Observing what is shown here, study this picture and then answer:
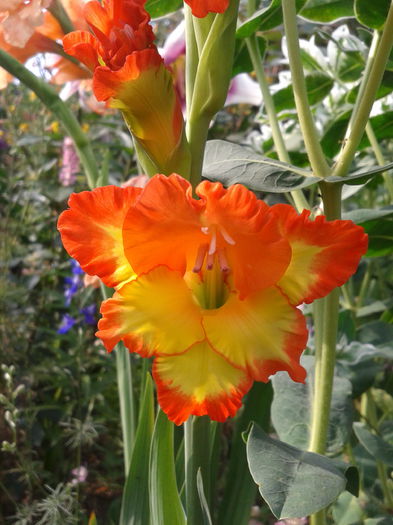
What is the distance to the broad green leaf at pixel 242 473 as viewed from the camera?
2.45 ft

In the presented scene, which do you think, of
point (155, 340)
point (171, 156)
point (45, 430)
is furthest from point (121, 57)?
point (45, 430)

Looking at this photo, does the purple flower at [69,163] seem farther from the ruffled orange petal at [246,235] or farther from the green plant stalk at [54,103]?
the ruffled orange petal at [246,235]

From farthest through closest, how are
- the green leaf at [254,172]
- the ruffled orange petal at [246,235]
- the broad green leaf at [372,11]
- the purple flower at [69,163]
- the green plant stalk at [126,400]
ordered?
the purple flower at [69,163]
the green plant stalk at [126,400]
the broad green leaf at [372,11]
the green leaf at [254,172]
the ruffled orange petal at [246,235]

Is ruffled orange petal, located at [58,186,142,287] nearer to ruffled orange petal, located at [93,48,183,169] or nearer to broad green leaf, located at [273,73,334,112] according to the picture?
ruffled orange petal, located at [93,48,183,169]

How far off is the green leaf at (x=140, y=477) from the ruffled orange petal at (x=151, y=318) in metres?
0.27

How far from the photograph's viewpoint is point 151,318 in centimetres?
43

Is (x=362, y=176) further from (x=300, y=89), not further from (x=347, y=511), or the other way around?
(x=347, y=511)

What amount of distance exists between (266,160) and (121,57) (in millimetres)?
156

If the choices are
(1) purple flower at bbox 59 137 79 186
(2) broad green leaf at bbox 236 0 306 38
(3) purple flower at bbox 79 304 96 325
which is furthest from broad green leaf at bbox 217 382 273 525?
(1) purple flower at bbox 59 137 79 186

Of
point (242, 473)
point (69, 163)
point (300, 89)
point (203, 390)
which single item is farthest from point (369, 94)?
point (69, 163)

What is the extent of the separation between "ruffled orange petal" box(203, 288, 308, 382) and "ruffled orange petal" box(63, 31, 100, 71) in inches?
7.8

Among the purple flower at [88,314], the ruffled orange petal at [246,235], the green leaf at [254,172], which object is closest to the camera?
the ruffled orange petal at [246,235]

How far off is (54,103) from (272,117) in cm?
27

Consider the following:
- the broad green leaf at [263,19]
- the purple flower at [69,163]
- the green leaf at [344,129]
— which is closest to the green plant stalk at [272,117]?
the broad green leaf at [263,19]
